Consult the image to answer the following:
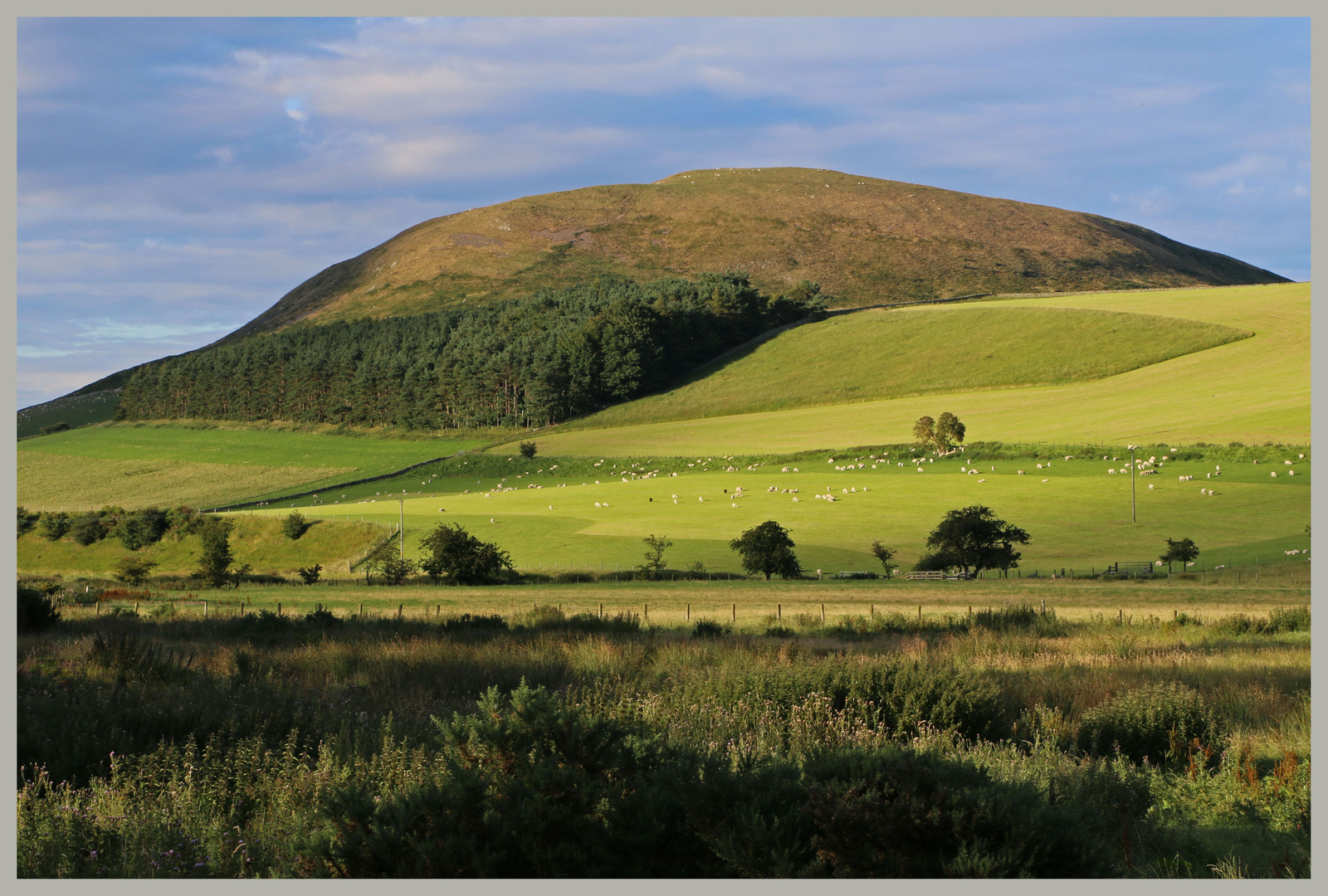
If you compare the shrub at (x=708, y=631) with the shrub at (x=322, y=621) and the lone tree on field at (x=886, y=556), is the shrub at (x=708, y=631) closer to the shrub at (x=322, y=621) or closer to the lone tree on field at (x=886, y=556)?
the shrub at (x=322, y=621)

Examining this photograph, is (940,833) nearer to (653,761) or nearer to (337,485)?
(653,761)

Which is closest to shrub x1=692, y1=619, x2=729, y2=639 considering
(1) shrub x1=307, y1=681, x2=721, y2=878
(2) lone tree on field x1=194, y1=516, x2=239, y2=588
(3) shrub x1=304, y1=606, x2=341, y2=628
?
(3) shrub x1=304, y1=606, x2=341, y2=628

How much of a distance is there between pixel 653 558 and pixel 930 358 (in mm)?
75611

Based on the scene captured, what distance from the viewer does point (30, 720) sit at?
26.7 feet

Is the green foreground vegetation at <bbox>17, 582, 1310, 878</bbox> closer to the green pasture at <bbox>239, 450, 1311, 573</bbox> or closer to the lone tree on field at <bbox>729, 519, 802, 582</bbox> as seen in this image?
the lone tree on field at <bbox>729, 519, 802, 582</bbox>

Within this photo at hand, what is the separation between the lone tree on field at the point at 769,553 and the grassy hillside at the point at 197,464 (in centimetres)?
5785

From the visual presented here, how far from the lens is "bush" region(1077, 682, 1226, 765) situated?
9.24m

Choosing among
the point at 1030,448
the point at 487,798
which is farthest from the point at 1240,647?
the point at 1030,448

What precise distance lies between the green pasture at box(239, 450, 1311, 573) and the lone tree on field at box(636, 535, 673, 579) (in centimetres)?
75

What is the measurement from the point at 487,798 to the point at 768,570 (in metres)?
40.8

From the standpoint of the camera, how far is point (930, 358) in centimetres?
11575

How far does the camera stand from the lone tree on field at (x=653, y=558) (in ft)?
148

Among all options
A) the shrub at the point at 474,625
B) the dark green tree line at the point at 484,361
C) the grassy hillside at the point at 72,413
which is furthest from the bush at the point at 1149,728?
the grassy hillside at the point at 72,413

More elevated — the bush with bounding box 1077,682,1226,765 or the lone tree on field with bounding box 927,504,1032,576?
the bush with bounding box 1077,682,1226,765
